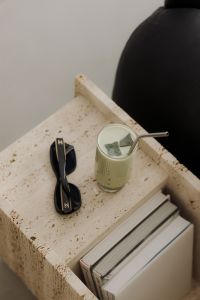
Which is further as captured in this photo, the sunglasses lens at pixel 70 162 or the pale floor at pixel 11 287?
the pale floor at pixel 11 287

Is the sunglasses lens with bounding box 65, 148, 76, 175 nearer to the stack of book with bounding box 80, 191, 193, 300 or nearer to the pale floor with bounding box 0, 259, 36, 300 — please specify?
the stack of book with bounding box 80, 191, 193, 300

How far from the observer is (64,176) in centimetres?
126

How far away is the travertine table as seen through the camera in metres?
1.20

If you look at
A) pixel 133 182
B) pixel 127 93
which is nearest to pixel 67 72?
pixel 127 93

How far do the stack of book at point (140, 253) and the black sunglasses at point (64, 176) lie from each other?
0.31 ft

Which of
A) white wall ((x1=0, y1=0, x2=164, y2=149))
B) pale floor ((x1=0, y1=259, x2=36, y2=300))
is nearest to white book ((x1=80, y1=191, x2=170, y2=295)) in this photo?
pale floor ((x1=0, y1=259, x2=36, y2=300))

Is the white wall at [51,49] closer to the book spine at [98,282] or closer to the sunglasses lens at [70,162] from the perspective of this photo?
the sunglasses lens at [70,162]

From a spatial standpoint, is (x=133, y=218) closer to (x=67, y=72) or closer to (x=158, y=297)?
(x=158, y=297)

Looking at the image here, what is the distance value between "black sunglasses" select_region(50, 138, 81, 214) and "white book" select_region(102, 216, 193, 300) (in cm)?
16

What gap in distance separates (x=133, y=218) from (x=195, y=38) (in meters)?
0.41


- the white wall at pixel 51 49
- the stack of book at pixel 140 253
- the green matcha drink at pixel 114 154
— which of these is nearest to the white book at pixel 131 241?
the stack of book at pixel 140 253

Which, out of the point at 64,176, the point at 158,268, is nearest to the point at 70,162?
the point at 64,176

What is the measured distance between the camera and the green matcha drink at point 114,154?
1.18 m

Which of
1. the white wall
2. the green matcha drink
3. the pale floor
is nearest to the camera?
the green matcha drink
